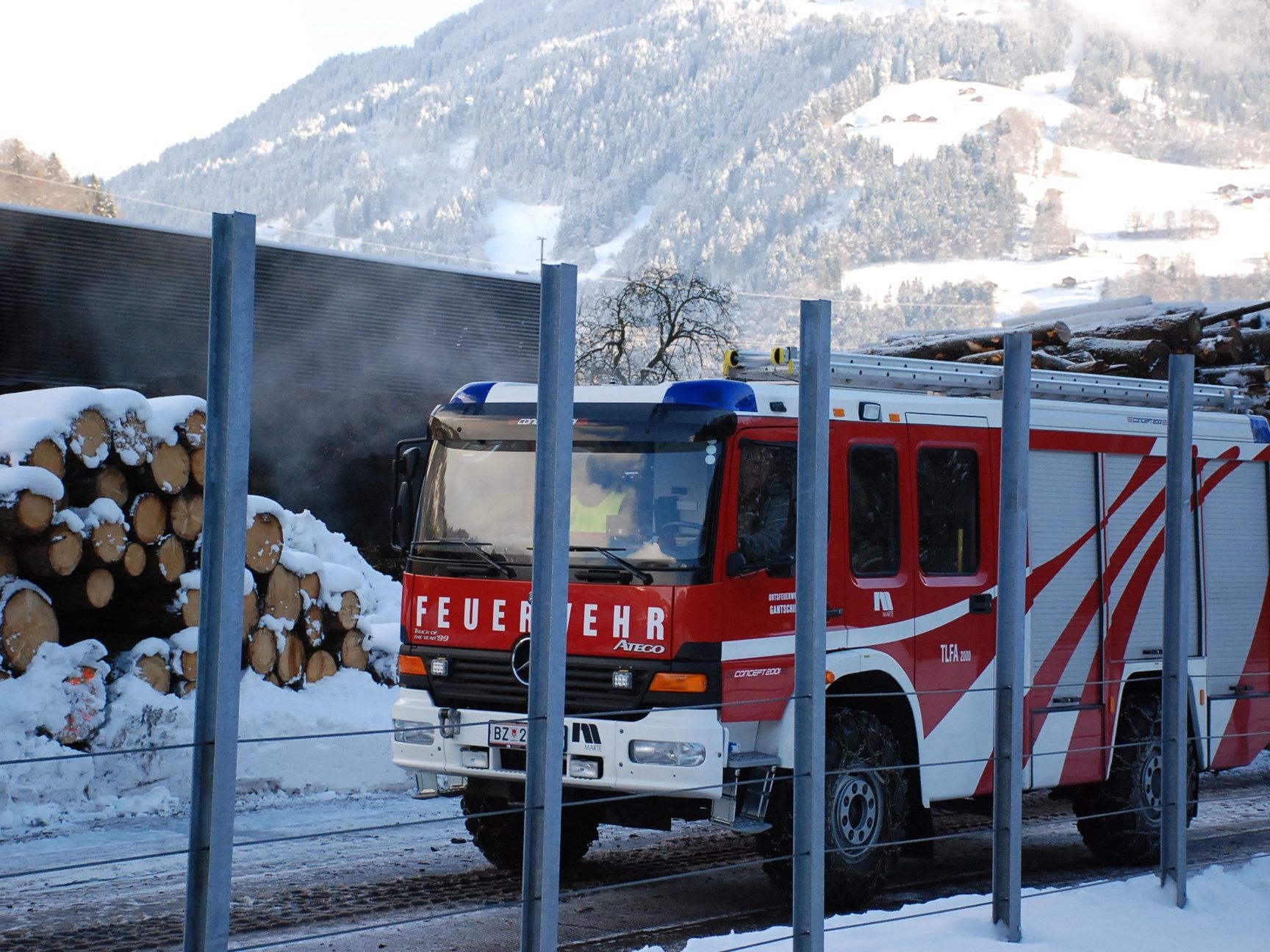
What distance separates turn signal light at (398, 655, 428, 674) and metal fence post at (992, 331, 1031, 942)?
10.9 feet

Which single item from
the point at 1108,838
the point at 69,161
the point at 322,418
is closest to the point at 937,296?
the point at 69,161

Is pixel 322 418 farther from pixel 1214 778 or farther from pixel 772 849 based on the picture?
pixel 772 849

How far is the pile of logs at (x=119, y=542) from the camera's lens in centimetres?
1104

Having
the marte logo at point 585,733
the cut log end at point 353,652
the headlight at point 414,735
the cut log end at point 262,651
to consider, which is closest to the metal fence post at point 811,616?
the marte logo at point 585,733

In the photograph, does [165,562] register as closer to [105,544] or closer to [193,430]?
Result: [105,544]

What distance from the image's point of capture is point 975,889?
28.9 feet

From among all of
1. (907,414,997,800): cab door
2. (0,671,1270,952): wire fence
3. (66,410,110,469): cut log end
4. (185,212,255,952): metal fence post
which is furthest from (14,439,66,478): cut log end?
(185,212,255,952): metal fence post

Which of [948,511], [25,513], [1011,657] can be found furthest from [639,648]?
[25,513]

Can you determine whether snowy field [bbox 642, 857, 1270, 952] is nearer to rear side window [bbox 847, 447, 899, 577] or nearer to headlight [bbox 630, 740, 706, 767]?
headlight [bbox 630, 740, 706, 767]

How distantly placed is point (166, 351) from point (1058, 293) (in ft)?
593

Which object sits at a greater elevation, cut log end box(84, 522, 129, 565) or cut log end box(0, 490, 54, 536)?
cut log end box(0, 490, 54, 536)

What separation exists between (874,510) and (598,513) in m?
1.60

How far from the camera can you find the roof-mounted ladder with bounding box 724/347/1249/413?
351 inches

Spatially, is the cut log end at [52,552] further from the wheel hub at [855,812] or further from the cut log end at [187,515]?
the wheel hub at [855,812]
